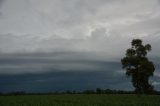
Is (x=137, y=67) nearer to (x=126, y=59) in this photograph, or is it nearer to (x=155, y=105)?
(x=126, y=59)

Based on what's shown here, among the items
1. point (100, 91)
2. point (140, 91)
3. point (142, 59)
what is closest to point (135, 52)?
point (142, 59)

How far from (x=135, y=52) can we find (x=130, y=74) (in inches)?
189

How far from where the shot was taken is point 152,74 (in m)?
78.4

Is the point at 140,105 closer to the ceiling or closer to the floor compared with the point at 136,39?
closer to the floor

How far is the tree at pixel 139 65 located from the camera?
253ft

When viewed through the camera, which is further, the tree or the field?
the tree

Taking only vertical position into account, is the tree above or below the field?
above

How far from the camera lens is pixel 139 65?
77.4 metres

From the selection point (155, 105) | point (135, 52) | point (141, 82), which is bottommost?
point (155, 105)

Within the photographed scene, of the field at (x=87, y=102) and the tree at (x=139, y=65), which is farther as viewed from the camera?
the tree at (x=139, y=65)

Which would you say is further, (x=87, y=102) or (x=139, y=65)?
(x=139, y=65)

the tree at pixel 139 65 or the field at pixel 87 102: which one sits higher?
the tree at pixel 139 65

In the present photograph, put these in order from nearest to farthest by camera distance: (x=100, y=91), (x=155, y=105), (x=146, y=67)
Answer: (x=155, y=105) < (x=146, y=67) < (x=100, y=91)

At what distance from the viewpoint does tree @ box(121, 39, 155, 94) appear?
77.2 meters
